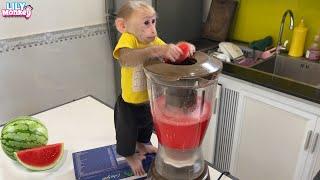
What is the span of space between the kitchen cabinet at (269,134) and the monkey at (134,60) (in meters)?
0.80

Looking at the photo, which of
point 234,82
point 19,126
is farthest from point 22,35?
point 234,82

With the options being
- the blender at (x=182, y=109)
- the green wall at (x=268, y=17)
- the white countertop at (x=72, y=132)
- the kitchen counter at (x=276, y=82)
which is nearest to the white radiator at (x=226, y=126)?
the kitchen counter at (x=276, y=82)

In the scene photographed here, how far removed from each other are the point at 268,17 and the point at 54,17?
1.37 m

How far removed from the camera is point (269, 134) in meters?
1.54

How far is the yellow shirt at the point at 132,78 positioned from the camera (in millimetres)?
763

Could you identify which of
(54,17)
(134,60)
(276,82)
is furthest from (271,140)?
(54,17)

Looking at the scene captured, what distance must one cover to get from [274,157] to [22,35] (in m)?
1.62

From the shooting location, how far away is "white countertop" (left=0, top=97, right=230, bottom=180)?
3.11ft

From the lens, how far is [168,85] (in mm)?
660

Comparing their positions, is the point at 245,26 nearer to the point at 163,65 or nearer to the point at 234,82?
the point at 234,82

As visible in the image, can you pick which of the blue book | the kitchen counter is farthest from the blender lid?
the kitchen counter

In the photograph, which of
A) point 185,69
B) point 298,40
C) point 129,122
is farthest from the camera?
point 298,40

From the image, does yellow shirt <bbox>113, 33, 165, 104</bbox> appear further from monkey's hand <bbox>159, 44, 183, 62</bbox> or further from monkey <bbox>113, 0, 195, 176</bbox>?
monkey's hand <bbox>159, 44, 183, 62</bbox>

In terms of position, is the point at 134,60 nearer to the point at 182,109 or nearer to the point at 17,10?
the point at 182,109
